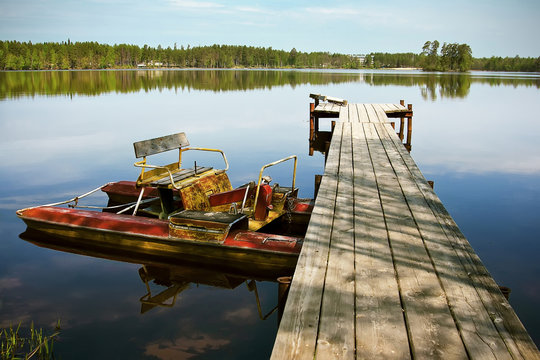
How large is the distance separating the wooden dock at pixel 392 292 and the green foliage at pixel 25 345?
2881 mm

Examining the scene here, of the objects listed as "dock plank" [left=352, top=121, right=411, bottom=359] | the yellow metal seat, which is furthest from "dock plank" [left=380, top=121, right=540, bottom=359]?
the yellow metal seat

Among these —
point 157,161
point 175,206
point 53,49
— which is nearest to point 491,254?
point 175,206

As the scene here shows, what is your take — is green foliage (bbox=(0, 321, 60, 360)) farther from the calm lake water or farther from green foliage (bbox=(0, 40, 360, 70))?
green foliage (bbox=(0, 40, 360, 70))

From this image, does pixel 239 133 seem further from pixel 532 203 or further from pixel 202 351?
pixel 202 351

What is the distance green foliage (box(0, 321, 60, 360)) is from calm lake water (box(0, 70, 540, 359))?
0.14 metres

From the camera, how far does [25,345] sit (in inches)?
182

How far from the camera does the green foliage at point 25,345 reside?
4.30 metres

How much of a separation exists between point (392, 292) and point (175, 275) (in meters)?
4.08

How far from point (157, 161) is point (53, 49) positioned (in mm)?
141632

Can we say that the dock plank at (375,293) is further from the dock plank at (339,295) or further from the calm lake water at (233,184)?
the calm lake water at (233,184)

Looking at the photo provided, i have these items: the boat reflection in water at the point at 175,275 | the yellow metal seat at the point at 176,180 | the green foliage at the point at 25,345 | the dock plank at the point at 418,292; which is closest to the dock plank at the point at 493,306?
the dock plank at the point at 418,292

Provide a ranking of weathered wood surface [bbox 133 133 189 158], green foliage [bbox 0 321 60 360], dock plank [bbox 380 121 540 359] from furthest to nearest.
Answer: weathered wood surface [bbox 133 133 189 158], green foliage [bbox 0 321 60 360], dock plank [bbox 380 121 540 359]

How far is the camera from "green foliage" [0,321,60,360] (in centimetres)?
430

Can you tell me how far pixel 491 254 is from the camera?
273 inches
